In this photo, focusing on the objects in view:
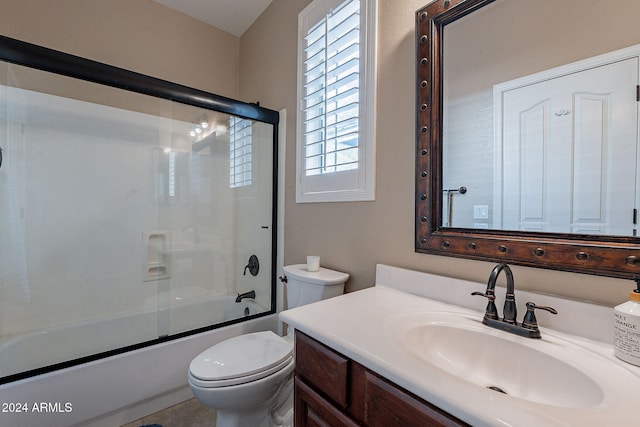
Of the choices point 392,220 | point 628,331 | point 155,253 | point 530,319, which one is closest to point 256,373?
point 392,220

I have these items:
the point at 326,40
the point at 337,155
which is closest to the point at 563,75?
the point at 337,155

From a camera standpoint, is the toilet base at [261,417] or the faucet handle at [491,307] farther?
the toilet base at [261,417]

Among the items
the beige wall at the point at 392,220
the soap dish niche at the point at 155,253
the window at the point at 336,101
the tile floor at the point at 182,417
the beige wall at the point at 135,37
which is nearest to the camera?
the beige wall at the point at 392,220

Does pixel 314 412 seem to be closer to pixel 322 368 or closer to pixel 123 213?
pixel 322 368

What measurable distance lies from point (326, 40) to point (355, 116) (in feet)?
1.74

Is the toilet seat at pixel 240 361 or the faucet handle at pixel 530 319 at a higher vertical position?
the faucet handle at pixel 530 319

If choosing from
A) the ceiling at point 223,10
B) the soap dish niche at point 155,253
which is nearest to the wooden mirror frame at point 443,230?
the ceiling at point 223,10

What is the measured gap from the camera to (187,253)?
2080mm

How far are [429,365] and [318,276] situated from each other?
83cm

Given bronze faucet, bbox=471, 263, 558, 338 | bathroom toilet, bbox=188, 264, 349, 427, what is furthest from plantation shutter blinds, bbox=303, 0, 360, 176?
bronze faucet, bbox=471, 263, 558, 338

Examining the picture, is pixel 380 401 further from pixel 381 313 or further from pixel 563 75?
pixel 563 75

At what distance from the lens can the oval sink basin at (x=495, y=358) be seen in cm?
62

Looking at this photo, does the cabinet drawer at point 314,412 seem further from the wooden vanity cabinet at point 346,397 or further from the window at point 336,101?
the window at point 336,101

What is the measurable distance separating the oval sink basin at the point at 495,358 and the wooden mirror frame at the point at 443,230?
0.23 metres
